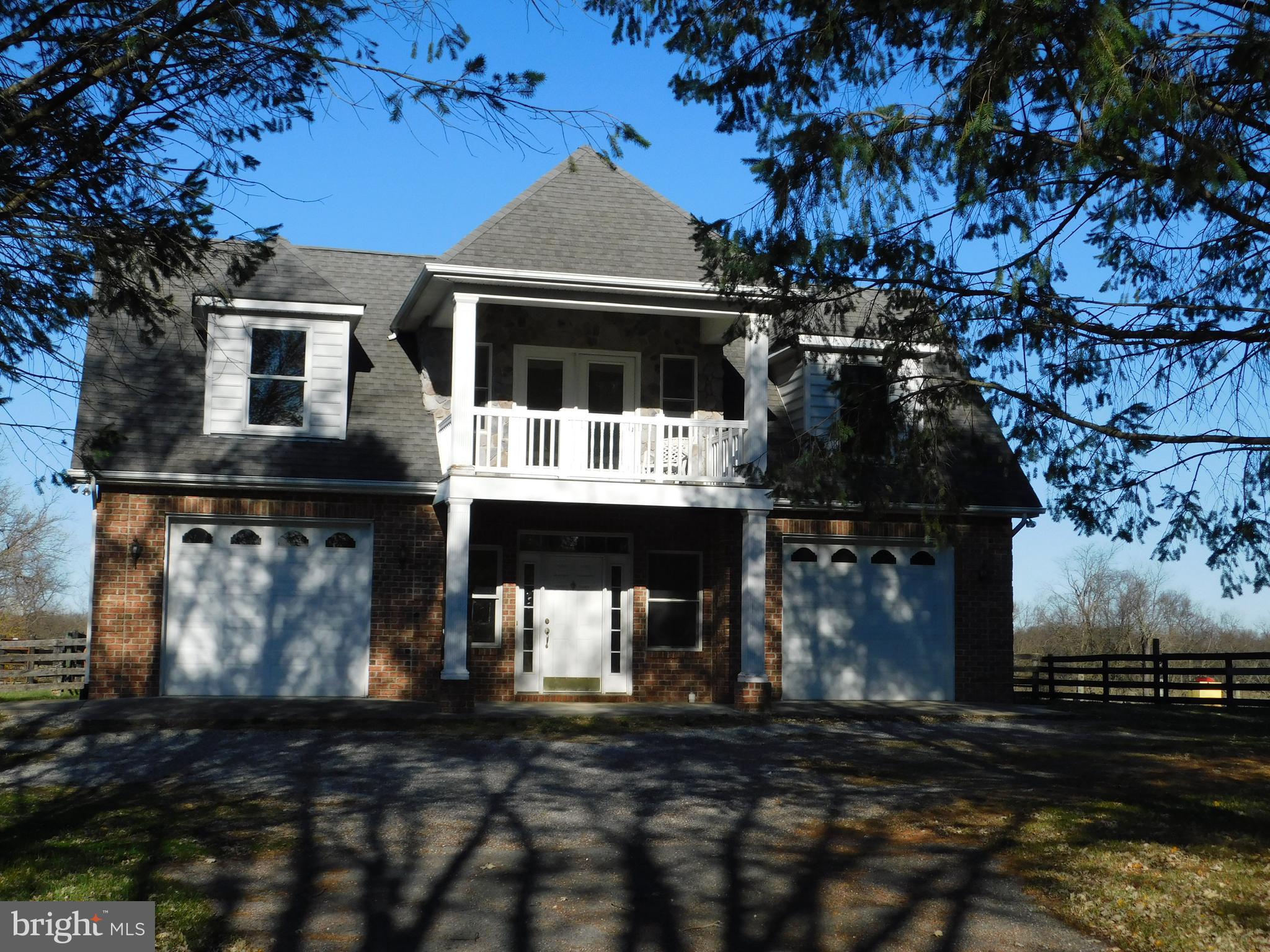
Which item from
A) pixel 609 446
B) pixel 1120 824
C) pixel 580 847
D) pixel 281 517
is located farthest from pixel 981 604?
pixel 580 847

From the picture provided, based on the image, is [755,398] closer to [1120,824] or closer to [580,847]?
[1120,824]

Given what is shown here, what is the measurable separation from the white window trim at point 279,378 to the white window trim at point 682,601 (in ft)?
17.4

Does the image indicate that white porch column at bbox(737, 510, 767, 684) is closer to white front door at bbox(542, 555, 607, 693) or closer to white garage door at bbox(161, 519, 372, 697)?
white front door at bbox(542, 555, 607, 693)

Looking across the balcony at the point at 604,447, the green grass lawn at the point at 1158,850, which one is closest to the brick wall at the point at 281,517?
the balcony at the point at 604,447

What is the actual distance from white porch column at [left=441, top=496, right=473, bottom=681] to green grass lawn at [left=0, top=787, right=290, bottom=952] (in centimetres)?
601

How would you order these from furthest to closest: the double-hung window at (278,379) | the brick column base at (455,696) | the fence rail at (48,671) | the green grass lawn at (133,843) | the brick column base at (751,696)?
the fence rail at (48,671) → the double-hung window at (278,379) → the brick column base at (751,696) → the brick column base at (455,696) → the green grass lawn at (133,843)

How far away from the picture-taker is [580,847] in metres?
8.50

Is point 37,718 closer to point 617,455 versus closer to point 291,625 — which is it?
point 291,625

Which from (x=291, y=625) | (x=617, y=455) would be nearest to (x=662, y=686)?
(x=617, y=455)

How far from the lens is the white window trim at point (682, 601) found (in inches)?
756

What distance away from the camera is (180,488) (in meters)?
17.3

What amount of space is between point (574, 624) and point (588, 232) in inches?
222

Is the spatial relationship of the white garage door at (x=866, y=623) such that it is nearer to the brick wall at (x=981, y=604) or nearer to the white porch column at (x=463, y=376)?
the brick wall at (x=981, y=604)

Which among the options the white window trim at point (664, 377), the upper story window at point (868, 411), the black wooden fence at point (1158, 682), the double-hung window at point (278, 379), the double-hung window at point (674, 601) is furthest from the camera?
the black wooden fence at point (1158, 682)
